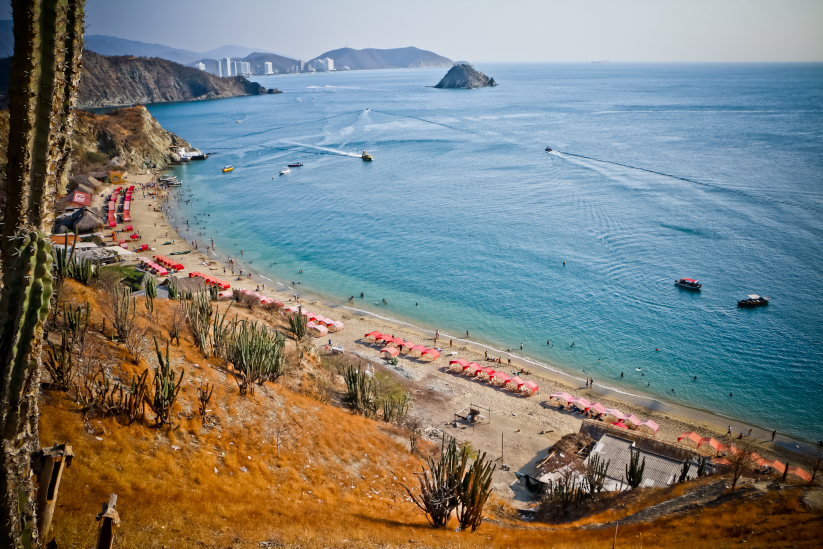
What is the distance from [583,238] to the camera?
4909 centimetres

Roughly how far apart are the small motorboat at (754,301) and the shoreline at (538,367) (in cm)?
1356

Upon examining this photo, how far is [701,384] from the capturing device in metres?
28.7

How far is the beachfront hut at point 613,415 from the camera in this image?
24.6 m

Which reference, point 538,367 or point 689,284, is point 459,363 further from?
point 689,284

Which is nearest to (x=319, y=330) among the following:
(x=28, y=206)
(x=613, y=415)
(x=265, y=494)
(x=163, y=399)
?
(x=613, y=415)

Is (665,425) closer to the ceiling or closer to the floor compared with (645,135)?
closer to the floor

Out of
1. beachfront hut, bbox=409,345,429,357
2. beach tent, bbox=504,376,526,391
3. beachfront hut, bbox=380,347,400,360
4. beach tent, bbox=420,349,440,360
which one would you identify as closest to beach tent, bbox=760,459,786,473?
Result: beach tent, bbox=504,376,526,391

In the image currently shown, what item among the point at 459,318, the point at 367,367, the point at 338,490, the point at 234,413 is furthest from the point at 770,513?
the point at 459,318

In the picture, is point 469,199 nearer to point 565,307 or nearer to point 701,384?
point 565,307

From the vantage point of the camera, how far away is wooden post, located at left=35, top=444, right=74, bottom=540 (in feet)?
18.7

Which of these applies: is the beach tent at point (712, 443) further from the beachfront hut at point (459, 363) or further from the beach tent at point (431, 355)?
the beach tent at point (431, 355)

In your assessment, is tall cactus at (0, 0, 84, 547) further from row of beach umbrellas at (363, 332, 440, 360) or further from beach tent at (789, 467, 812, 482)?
row of beach umbrellas at (363, 332, 440, 360)

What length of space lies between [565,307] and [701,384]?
1084 centimetres

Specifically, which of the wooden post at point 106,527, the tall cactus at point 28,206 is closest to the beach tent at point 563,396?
the wooden post at point 106,527
